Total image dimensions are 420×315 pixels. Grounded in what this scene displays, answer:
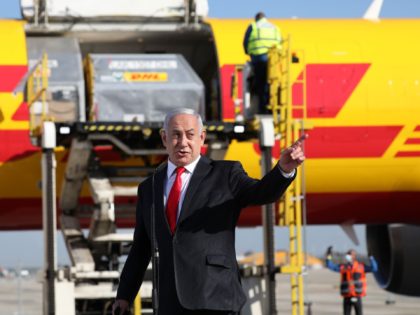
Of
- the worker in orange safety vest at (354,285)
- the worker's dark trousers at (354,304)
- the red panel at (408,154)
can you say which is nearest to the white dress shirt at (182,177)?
the red panel at (408,154)

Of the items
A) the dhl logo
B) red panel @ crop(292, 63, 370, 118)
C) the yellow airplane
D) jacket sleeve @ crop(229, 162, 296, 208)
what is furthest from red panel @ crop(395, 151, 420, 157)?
jacket sleeve @ crop(229, 162, 296, 208)

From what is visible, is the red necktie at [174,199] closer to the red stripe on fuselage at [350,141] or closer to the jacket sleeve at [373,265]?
the red stripe on fuselage at [350,141]

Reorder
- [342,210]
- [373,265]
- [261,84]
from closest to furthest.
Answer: [261,84] < [342,210] < [373,265]

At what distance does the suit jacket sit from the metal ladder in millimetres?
8860

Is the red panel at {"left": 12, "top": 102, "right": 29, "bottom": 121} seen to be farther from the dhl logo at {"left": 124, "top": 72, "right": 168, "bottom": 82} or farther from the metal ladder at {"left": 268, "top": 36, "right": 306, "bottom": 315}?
the metal ladder at {"left": 268, "top": 36, "right": 306, "bottom": 315}

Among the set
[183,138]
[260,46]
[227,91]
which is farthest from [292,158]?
[227,91]

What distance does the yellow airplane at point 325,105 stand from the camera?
15.7 metres

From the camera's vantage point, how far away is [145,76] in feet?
49.4

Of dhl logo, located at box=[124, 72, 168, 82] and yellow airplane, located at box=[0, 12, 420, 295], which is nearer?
dhl logo, located at box=[124, 72, 168, 82]

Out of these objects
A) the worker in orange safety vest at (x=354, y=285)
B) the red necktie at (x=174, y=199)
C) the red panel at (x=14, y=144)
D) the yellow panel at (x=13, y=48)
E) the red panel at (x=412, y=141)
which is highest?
the yellow panel at (x=13, y=48)

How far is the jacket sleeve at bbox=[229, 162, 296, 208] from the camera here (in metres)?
4.91

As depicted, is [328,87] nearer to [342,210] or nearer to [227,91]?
[227,91]

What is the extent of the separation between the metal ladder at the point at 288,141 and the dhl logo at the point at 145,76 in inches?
59.8

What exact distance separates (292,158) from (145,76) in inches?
410
